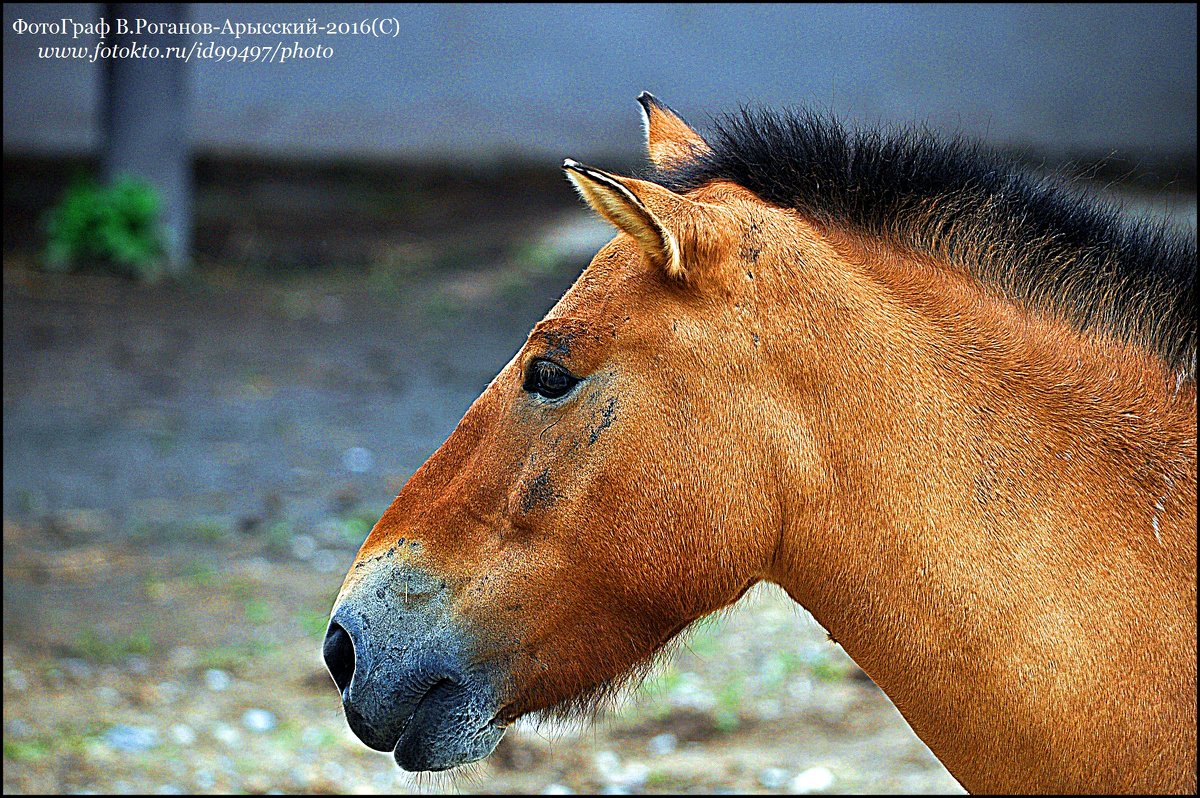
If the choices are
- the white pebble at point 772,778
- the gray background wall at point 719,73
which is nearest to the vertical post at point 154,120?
the gray background wall at point 719,73

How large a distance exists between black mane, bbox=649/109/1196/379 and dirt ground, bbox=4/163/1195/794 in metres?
0.83

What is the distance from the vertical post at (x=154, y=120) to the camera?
911cm

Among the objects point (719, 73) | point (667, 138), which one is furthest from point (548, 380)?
point (719, 73)

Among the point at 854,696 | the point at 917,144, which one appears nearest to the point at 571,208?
the point at 854,696

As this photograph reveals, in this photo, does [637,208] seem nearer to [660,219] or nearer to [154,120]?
[660,219]

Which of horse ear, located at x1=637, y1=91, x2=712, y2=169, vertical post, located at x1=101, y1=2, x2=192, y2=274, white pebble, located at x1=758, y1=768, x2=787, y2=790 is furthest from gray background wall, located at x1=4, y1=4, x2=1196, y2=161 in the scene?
horse ear, located at x1=637, y1=91, x2=712, y2=169

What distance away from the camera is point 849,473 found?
188cm

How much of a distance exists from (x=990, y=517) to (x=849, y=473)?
8.6 inches

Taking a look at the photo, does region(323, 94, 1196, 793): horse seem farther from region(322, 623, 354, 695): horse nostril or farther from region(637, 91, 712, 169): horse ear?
region(637, 91, 712, 169): horse ear

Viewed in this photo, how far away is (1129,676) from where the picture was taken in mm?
1735

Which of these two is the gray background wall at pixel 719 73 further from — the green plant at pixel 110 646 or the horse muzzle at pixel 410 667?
the horse muzzle at pixel 410 667

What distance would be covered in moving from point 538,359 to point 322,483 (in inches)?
178

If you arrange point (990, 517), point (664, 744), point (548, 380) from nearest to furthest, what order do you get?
point (990, 517)
point (548, 380)
point (664, 744)

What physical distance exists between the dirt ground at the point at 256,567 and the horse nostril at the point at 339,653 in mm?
366
